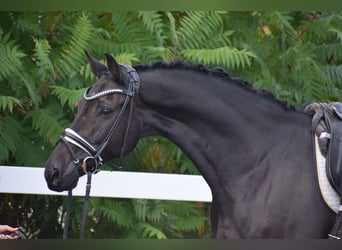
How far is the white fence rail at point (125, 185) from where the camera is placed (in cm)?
342

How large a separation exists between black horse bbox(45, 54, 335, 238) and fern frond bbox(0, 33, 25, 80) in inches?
45.8

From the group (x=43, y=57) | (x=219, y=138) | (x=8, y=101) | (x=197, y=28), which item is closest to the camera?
(x=219, y=138)

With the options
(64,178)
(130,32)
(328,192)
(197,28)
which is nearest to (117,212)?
(130,32)

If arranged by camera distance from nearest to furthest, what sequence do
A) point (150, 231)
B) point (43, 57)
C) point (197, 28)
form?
1. point (43, 57)
2. point (150, 231)
3. point (197, 28)

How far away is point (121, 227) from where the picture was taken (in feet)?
12.6

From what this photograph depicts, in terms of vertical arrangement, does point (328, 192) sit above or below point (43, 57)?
below

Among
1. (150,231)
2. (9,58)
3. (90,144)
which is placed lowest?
(150,231)

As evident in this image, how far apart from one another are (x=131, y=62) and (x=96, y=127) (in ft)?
4.47

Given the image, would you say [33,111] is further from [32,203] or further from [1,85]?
[32,203]

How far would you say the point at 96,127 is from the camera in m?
2.38

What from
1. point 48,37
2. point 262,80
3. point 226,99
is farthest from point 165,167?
point 226,99

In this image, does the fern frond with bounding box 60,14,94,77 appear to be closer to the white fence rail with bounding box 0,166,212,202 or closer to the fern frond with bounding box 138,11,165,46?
the fern frond with bounding box 138,11,165,46

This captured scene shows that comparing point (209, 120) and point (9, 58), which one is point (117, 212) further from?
point (209, 120)

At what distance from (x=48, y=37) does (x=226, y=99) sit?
1.67 meters
